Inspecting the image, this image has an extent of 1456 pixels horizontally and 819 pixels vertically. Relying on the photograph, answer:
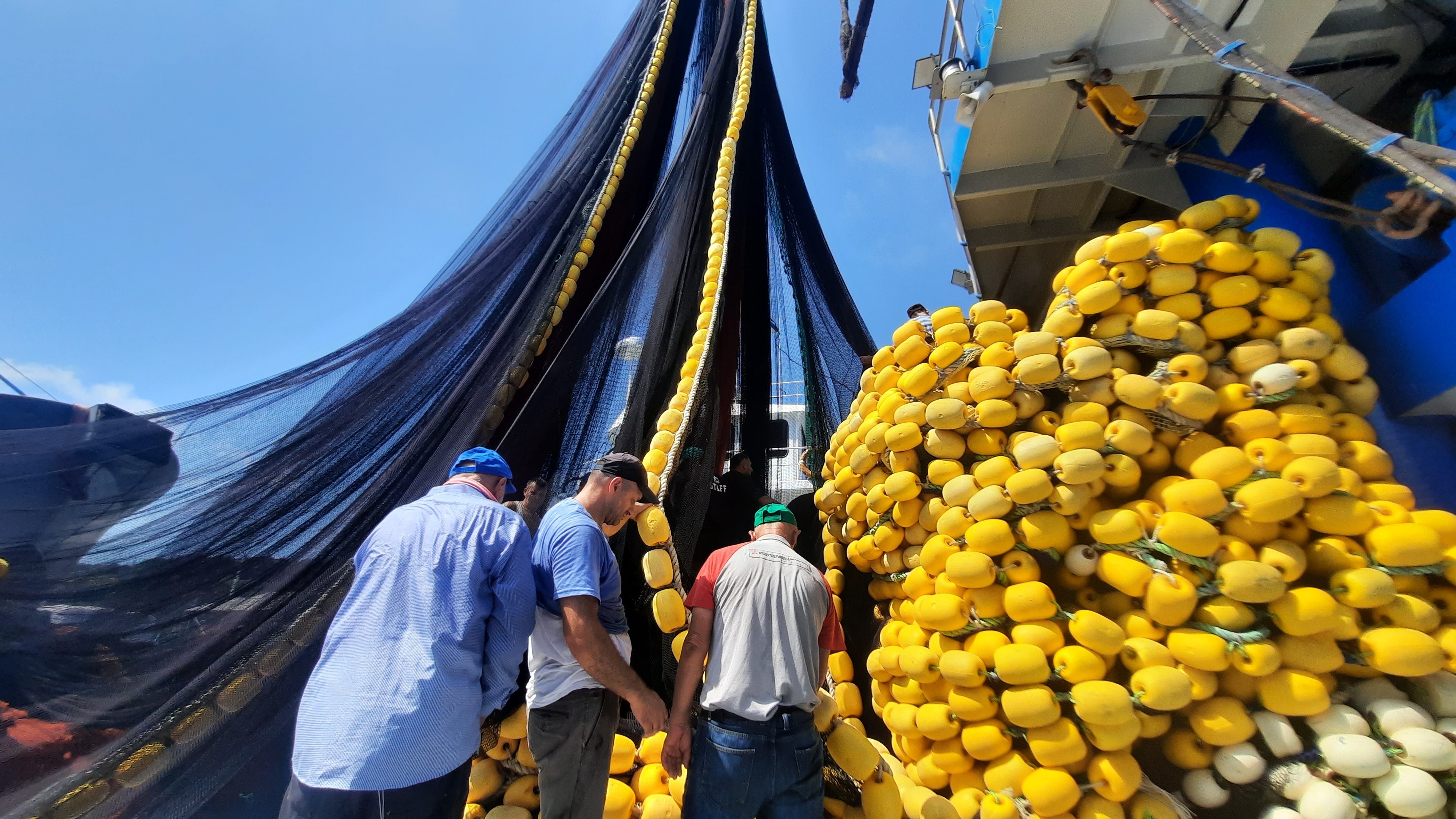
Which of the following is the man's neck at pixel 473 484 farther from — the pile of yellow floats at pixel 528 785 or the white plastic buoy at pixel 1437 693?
the white plastic buoy at pixel 1437 693

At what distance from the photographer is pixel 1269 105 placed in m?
2.87

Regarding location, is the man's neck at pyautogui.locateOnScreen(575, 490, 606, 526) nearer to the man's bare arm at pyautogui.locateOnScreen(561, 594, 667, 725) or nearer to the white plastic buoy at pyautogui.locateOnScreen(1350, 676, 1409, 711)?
the man's bare arm at pyautogui.locateOnScreen(561, 594, 667, 725)

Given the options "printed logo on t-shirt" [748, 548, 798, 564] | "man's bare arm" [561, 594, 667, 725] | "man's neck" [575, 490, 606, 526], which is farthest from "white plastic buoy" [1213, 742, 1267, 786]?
"man's neck" [575, 490, 606, 526]

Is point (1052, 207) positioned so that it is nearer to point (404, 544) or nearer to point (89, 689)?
point (404, 544)

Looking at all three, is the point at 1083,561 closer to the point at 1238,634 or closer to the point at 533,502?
the point at 1238,634

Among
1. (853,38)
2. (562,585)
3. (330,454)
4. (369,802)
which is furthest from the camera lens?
(853,38)

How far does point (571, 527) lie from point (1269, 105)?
145 inches

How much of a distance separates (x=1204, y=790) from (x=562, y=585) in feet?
6.06

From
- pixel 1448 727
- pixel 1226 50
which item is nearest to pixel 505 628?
pixel 1448 727

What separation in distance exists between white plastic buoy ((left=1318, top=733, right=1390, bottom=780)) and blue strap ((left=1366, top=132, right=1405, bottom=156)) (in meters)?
1.62

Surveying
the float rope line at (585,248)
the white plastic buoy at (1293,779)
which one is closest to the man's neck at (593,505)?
the float rope line at (585,248)

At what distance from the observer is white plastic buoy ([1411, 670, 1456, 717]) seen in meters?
1.58

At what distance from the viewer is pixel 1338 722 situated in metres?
1.59

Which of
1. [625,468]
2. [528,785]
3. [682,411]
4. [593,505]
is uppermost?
[682,411]
